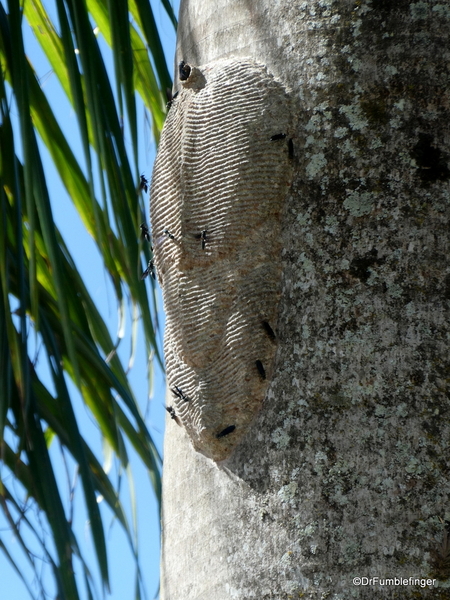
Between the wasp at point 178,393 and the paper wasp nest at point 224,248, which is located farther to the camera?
the wasp at point 178,393

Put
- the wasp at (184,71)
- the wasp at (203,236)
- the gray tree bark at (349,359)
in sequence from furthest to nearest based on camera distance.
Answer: the wasp at (184,71), the wasp at (203,236), the gray tree bark at (349,359)

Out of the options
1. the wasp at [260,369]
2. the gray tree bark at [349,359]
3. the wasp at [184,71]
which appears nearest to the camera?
the gray tree bark at [349,359]

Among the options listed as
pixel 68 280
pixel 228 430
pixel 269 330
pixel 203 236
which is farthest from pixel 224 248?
pixel 68 280

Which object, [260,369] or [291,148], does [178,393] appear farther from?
[291,148]

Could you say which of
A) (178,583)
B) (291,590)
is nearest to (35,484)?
(178,583)

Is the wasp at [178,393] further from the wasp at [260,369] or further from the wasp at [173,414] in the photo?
the wasp at [260,369]

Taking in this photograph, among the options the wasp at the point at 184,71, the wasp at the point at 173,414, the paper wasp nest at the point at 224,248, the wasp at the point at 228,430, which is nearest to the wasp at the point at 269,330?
the paper wasp nest at the point at 224,248

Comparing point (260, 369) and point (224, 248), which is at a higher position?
point (224, 248)
